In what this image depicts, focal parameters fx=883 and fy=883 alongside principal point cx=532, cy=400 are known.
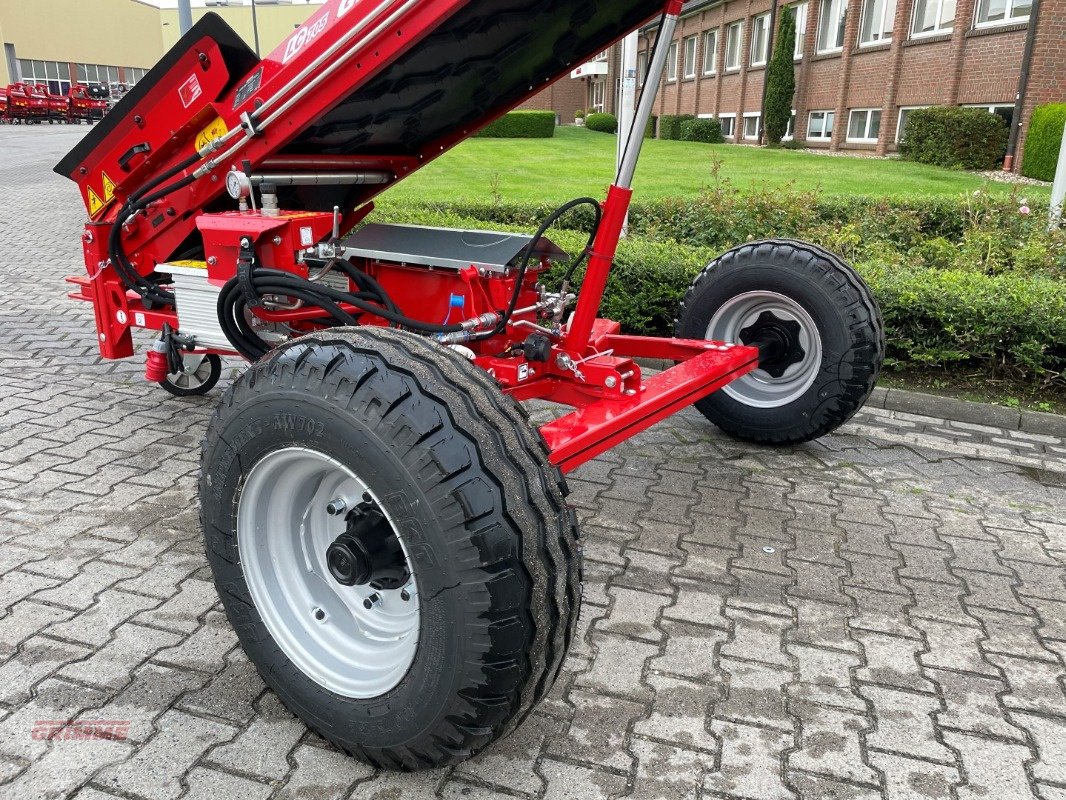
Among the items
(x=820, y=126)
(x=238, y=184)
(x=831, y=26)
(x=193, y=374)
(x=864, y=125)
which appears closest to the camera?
(x=238, y=184)

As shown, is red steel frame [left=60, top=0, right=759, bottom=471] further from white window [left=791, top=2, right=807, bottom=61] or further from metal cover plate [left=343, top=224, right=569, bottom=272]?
white window [left=791, top=2, right=807, bottom=61]

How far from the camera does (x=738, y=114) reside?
3209 centimetres

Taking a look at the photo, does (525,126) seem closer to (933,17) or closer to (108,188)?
(933,17)

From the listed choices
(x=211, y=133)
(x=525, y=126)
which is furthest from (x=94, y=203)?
(x=525, y=126)

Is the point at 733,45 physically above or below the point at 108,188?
above

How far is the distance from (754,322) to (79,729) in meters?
3.46

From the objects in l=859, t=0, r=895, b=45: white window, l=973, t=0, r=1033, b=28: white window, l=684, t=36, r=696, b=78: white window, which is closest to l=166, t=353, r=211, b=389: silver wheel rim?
l=973, t=0, r=1033, b=28: white window

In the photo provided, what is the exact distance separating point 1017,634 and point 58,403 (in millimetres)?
5035

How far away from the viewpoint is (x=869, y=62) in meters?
23.7

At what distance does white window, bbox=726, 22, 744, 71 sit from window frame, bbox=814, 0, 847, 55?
232 inches

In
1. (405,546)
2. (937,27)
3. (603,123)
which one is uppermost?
(937,27)

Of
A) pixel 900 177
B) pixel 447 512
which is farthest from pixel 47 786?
pixel 900 177

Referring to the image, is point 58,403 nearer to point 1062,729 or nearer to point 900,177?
point 1062,729

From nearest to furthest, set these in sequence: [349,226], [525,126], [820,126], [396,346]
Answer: [396,346] → [349,226] → [820,126] → [525,126]
